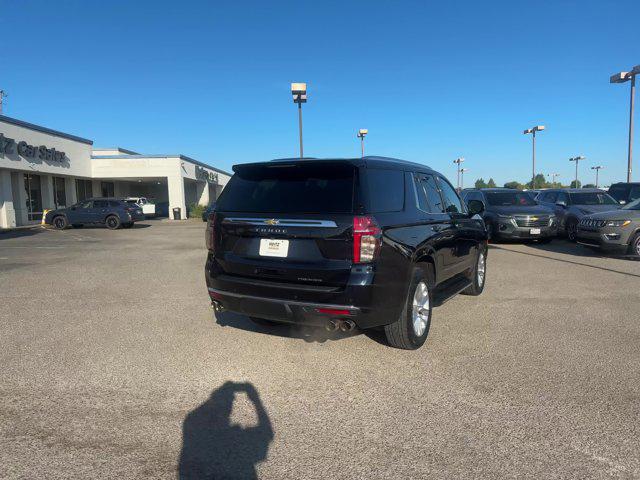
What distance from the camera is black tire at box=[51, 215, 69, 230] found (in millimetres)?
22594

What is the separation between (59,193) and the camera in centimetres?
2770

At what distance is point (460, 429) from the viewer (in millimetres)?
3037

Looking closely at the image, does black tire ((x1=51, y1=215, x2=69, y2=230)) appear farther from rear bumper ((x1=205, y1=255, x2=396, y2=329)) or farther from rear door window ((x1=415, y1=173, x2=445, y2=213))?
rear door window ((x1=415, y1=173, x2=445, y2=213))

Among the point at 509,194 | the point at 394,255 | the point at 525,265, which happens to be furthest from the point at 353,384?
the point at 509,194

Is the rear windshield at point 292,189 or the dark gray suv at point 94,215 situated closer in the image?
the rear windshield at point 292,189

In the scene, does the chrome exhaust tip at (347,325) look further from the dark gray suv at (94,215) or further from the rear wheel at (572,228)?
the dark gray suv at (94,215)

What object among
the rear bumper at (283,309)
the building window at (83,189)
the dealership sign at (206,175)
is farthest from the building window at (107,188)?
the rear bumper at (283,309)

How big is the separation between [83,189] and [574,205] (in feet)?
96.7

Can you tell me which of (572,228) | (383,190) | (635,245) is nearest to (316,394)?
(383,190)

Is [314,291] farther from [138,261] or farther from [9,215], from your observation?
[9,215]

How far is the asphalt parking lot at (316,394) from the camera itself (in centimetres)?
271

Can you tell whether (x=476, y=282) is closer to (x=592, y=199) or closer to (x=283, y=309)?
(x=283, y=309)

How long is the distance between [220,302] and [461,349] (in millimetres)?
2422

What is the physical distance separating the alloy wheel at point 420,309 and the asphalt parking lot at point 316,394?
0.71 feet
